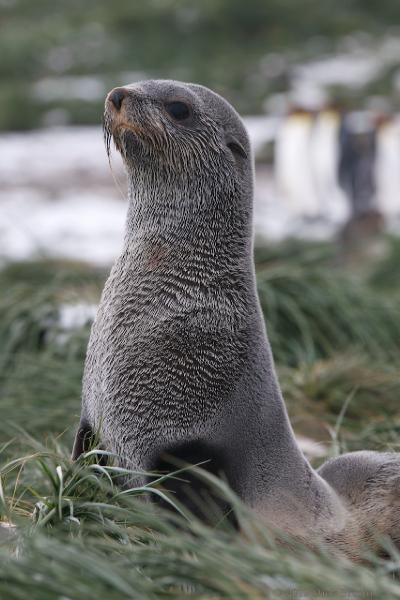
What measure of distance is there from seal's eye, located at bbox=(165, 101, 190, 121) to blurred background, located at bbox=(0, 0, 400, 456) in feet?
5.36

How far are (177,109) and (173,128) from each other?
2.5 inches

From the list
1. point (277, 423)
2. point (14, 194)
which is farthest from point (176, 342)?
point (14, 194)

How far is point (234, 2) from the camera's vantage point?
3158 centimetres

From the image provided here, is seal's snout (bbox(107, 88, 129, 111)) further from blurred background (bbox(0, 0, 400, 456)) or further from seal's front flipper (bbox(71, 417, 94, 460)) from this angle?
blurred background (bbox(0, 0, 400, 456))

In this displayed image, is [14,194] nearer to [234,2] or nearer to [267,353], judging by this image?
[267,353]

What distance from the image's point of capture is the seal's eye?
3.29 m

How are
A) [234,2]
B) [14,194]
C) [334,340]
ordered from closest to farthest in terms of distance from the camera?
[334,340] < [14,194] < [234,2]

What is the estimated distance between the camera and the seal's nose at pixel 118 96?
3219 mm

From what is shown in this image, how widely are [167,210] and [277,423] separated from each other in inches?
28.2

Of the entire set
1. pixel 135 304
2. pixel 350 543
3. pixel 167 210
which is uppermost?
pixel 167 210

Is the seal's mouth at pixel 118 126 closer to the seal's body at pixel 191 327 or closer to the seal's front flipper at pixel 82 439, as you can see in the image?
the seal's body at pixel 191 327

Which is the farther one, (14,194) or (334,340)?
(14,194)

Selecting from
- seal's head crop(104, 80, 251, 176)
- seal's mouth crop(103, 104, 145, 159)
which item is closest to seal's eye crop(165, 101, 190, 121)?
seal's head crop(104, 80, 251, 176)

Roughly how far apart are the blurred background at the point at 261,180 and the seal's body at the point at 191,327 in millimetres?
1266
